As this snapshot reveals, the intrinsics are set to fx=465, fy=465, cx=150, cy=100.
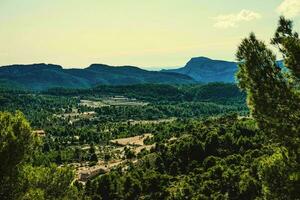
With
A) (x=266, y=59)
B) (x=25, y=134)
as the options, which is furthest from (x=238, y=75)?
(x=25, y=134)

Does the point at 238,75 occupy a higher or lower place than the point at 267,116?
higher

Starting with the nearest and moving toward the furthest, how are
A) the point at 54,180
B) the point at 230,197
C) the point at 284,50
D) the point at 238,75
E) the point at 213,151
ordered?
the point at 284,50
the point at 238,75
the point at 54,180
the point at 230,197
the point at 213,151

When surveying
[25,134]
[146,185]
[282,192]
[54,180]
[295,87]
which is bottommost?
[146,185]

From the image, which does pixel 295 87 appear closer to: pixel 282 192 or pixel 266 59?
pixel 266 59

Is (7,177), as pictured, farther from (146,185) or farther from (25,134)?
(146,185)

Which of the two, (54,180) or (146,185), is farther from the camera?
(146,185)

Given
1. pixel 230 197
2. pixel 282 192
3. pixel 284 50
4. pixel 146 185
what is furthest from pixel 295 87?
pixel 146 185

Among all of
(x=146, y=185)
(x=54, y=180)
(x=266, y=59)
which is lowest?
(x=146, y=185)

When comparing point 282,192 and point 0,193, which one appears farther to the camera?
point 0,193

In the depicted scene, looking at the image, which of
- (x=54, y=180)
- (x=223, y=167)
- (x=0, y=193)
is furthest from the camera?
(x=223, y=167)
